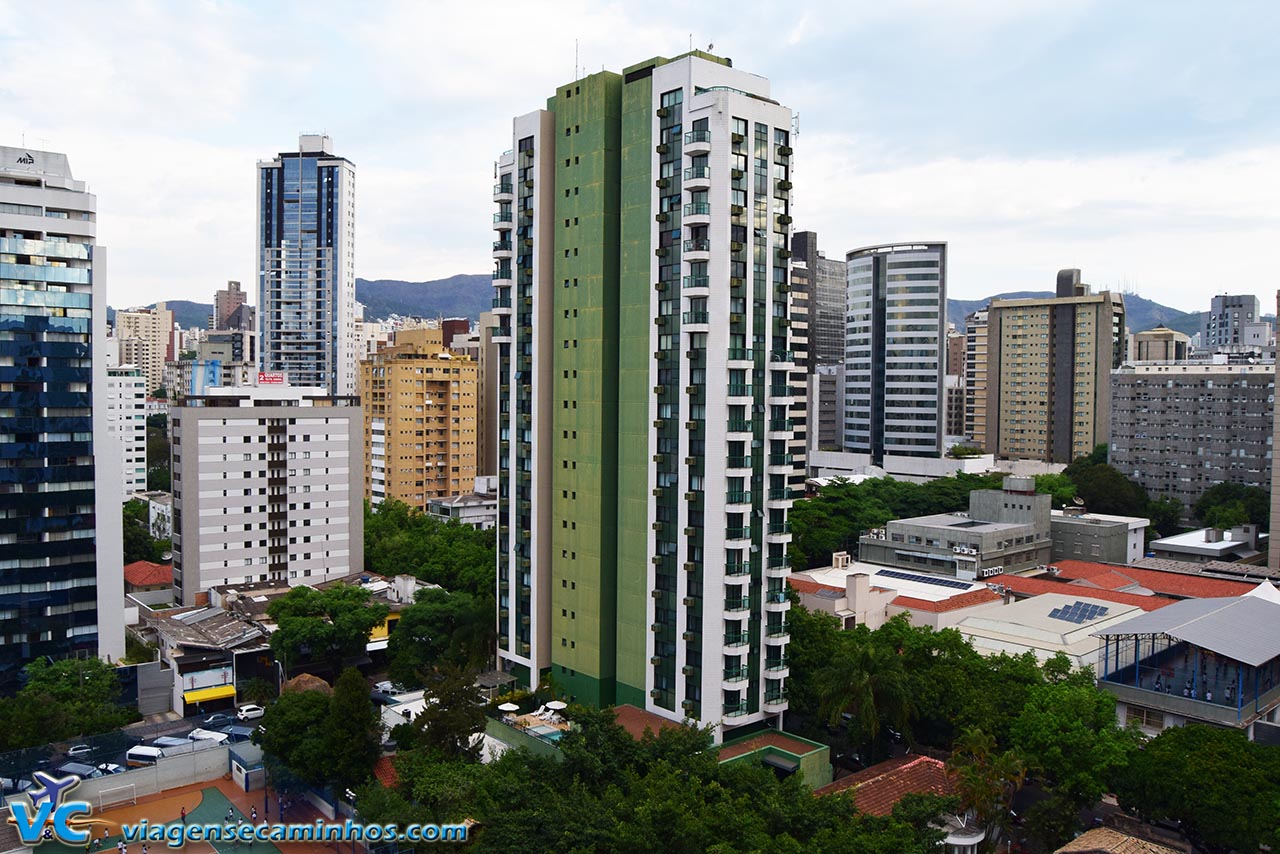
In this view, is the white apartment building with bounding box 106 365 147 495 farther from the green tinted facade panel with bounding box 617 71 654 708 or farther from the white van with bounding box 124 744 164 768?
the green tinted facade panel with bounding box 617 71 654 708

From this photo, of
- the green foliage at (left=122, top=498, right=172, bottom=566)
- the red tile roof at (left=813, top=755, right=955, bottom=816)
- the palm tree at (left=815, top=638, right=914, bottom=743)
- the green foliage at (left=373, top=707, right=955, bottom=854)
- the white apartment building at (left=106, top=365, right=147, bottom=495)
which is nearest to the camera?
the green foliage at (left=373, top=707, right=955, bottom=854)

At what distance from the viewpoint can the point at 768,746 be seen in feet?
133

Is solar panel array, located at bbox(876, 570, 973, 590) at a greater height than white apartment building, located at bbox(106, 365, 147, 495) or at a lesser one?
lesser

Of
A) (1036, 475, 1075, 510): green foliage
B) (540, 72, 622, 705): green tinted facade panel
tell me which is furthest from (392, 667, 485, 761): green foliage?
(1036, 475, 1075, 510): green foliage

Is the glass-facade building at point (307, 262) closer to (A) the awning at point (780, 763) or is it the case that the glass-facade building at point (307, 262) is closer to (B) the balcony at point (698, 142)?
(B) the balcony at point (698, 142)

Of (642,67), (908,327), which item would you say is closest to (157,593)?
(642,67)

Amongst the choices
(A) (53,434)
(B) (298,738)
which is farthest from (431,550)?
(B) (298,738)

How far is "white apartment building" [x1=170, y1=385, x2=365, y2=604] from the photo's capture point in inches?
2717

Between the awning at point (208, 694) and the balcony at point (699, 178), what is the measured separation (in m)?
38.2

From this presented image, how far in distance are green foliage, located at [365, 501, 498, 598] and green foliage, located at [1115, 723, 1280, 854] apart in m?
35.4

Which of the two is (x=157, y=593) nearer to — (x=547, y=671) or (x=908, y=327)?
(x=547, y=671)

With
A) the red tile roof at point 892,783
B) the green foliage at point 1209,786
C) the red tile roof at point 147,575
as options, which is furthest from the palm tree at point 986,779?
the red tile roof at point 147,575

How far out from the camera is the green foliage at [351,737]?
128 ft

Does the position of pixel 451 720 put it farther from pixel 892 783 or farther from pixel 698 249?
pixel 698 249
